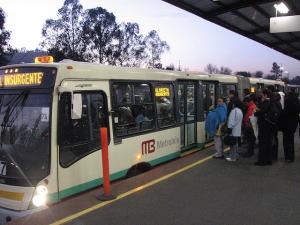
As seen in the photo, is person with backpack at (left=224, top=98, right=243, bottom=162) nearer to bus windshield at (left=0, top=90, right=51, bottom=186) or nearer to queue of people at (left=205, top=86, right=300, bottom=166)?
queue of people at (left=205, top=86, right=300, bottom=166)

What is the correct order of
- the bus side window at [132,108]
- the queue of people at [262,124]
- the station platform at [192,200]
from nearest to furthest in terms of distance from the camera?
the station platform at [192,200] → the bus side window at [132,108] → the queue of people at [262,124]

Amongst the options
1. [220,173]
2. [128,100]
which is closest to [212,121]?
[220,173]

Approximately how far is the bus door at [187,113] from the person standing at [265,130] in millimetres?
2202

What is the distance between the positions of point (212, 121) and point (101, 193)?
426cm

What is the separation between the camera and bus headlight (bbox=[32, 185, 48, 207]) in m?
6.09

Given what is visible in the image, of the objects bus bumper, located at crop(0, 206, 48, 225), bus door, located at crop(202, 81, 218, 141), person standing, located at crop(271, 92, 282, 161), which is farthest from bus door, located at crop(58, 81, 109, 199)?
bus door, located at crop(202, 81, 218, 141)

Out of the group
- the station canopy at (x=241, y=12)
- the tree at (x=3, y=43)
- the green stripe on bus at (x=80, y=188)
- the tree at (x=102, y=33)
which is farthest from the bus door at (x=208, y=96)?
the tree at (x=102, y=33)

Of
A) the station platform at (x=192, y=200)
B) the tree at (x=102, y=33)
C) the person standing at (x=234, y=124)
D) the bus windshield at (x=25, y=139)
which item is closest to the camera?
the station platform at (x=192, y=200)

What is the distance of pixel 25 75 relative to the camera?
677 centimetres

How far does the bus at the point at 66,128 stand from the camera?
6.25 meters

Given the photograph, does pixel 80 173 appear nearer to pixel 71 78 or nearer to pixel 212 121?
pixel 71 78

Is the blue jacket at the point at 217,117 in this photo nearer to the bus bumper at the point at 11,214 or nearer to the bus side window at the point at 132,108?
the bus side window at the point at 132,108

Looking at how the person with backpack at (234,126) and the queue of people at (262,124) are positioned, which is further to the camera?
the person with backpack at (234,126)

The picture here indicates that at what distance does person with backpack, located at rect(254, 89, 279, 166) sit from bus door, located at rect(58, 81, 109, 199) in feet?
12.6
